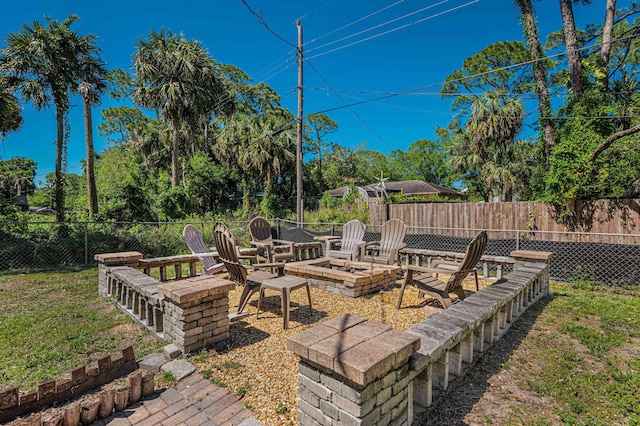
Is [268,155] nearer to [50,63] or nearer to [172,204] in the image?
[172,204]

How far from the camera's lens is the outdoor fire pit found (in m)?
4.60

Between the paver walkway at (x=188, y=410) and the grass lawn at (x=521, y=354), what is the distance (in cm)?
19

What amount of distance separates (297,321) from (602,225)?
25.9 feet

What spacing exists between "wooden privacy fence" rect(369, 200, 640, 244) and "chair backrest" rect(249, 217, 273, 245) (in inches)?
147

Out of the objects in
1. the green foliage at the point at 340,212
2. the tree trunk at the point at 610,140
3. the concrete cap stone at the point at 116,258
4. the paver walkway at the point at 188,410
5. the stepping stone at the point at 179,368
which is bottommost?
the paver walkway at the point at 188,410

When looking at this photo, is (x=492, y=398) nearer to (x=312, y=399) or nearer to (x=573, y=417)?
(x=573, y=417)

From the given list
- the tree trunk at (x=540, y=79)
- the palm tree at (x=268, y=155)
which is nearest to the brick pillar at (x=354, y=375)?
the tree trunk at (x=540, y=79)

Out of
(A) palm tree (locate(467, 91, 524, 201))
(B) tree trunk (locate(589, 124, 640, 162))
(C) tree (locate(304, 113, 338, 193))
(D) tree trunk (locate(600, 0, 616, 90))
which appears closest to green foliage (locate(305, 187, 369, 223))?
(B) tree trunk (locate(589, 124, 640, 162))

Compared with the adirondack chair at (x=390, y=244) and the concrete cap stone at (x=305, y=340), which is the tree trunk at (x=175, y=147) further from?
the concrete cap stone at (x=305, y=340)

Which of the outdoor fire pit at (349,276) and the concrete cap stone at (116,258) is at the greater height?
the concrete cap stone at (116,258)

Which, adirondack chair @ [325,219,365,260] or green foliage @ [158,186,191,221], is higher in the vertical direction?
→ green foliage @ [158,186,191,221]

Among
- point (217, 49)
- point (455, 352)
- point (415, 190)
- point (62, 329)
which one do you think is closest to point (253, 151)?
point (217, 49)

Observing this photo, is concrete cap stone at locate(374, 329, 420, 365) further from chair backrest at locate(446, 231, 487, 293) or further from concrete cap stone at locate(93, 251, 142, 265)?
concrete cap stone at locate(93, 251, 142, 265)

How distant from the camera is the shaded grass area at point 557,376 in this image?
1.94m
